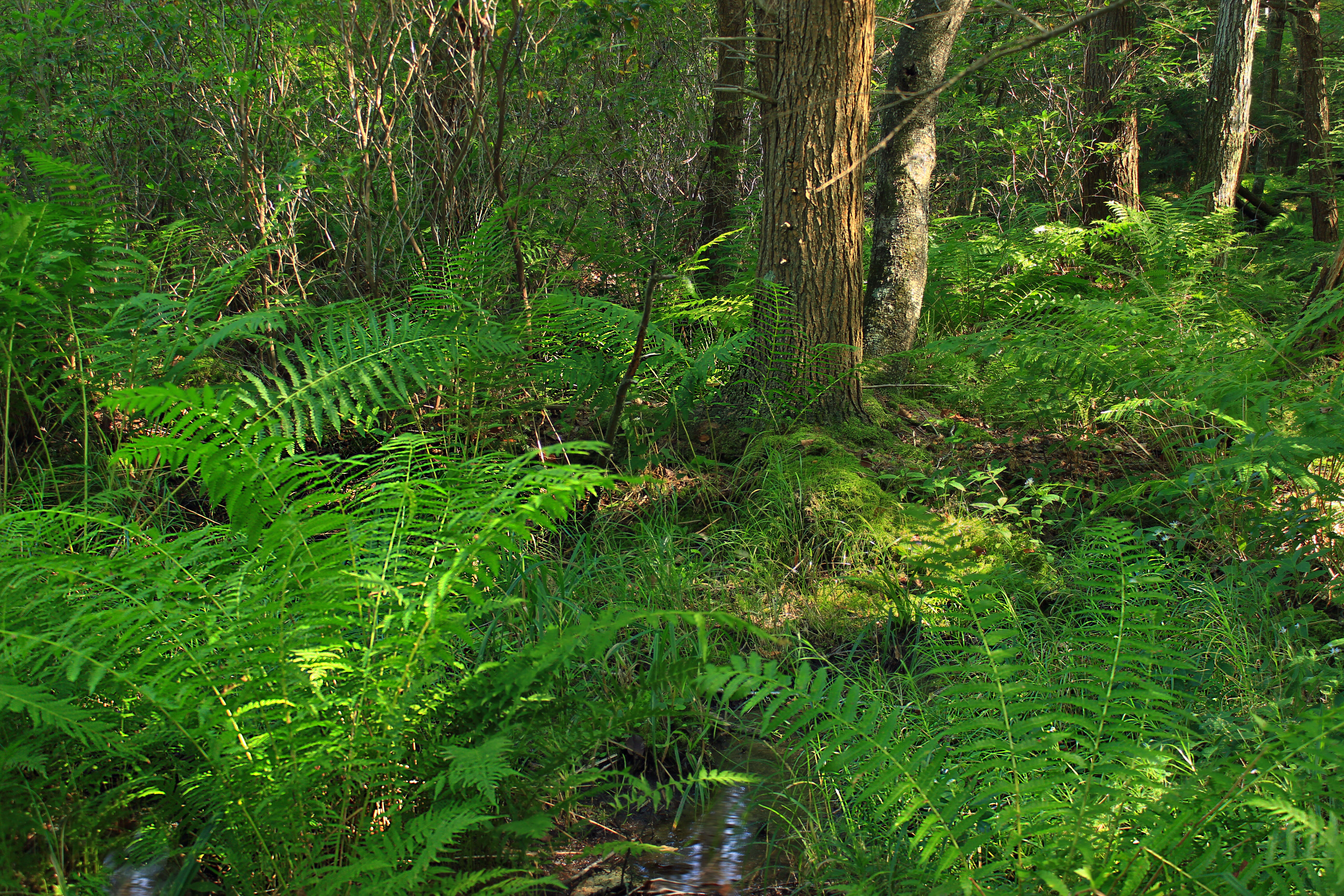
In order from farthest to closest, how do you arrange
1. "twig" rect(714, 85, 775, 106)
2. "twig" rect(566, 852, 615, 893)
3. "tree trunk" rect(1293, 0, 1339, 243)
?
"tree trunk" rect(1293, 0, 1339, 243) → "twig" rect(714, 85, 775, 106) → "twig" rect(566, 852, 615, 893)

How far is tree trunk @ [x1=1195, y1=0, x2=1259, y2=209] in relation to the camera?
6.38m

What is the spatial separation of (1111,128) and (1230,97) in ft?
2.76

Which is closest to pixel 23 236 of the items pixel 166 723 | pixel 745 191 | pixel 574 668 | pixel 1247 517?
pixel 166 723

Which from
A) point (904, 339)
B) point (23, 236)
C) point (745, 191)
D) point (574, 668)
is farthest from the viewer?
point (745, 191)

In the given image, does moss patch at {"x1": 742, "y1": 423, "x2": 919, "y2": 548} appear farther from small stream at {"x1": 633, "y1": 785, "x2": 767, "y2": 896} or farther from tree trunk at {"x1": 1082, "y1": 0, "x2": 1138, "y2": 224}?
tree trunk at {"x1": 1082, "y1": 0, "x2": 1138, "y2": 224}

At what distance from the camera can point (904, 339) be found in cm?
461

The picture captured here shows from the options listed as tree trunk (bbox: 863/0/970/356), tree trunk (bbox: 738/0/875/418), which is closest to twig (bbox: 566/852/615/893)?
tree trunk (bbox: 738/0/875/418)

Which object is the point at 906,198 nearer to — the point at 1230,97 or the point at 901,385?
the point at 901,385

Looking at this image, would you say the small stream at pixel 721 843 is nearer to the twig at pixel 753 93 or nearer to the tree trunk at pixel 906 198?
the twig at pixel 753 93

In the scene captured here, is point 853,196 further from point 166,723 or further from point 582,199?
point 166,723

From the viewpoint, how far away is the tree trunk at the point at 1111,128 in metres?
6.49

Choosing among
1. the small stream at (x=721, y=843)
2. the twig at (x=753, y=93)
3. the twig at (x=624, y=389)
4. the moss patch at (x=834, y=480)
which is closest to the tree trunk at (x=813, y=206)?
the twig at (x=753, y=93)

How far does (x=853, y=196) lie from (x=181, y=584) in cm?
313

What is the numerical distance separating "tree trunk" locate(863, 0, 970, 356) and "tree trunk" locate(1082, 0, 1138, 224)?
2667mm
